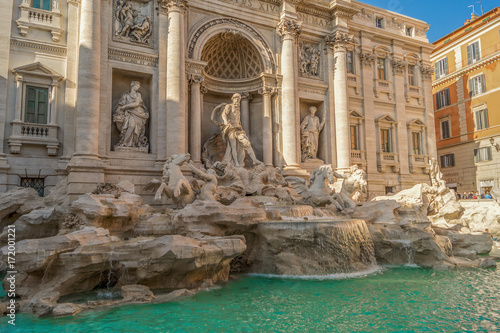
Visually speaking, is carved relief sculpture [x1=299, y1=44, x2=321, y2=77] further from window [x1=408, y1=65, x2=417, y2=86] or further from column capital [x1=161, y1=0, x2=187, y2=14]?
window [x1=408, y1=65, x2=417, y2=86]

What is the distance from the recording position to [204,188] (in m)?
11.6

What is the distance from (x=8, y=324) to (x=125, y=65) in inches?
414

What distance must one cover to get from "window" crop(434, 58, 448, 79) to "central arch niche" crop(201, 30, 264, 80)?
1753 centimetres

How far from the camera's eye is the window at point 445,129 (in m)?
27.2

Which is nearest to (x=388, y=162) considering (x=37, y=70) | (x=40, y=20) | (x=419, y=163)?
(x=419, y=163)

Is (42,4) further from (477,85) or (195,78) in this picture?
(477,85)

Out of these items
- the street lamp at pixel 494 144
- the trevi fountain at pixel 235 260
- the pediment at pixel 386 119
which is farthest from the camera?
the street lamp at pixel 494 144

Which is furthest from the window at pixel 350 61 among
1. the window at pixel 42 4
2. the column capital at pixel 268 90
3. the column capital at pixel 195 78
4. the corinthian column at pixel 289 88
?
the window at pixel 42 4

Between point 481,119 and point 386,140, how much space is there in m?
8.14

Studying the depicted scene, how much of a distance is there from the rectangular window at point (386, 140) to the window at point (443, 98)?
30.1ft

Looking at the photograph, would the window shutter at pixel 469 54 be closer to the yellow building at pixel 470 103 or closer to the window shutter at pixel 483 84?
the yellow building at pixel 470 103

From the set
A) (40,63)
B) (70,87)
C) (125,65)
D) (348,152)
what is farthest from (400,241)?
(40,63)

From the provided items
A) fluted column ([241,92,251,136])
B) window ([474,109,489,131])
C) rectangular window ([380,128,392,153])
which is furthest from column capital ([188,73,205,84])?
window ([474,109,489,131])

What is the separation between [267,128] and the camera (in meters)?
17.0
